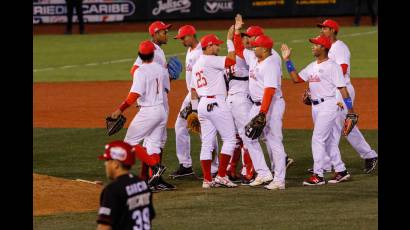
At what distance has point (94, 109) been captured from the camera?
22.3 metres

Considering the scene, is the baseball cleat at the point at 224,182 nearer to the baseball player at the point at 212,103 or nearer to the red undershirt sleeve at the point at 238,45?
the baseball player at the point at 212,103

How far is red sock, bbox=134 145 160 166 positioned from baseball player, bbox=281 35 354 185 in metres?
2.08

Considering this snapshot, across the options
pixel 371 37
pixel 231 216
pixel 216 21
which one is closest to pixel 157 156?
pixel 231 216

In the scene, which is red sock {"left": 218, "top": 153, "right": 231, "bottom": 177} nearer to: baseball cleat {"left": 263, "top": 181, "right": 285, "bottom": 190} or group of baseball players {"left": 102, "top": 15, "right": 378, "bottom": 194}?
group of baseball players {"left": 102, "top": 15, "right": 378, "bottom": 194}

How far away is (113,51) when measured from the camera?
3434 cm

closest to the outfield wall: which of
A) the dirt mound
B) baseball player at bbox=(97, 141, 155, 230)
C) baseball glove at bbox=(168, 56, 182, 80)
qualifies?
baseball glove at bbox=(168, 56, 182, 80)

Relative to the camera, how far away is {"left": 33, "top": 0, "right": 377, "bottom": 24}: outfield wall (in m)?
40.5

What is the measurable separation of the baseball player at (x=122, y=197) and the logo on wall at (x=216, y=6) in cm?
3353

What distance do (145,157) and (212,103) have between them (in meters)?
1.72

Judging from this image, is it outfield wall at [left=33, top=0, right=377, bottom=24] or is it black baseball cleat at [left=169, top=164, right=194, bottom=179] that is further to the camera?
outfield wall at [left=33, top=0, right=377, bottom=24]

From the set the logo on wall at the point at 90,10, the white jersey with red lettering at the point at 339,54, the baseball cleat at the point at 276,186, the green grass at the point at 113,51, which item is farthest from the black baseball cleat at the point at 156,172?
the logo on wall at the point at 90,10
